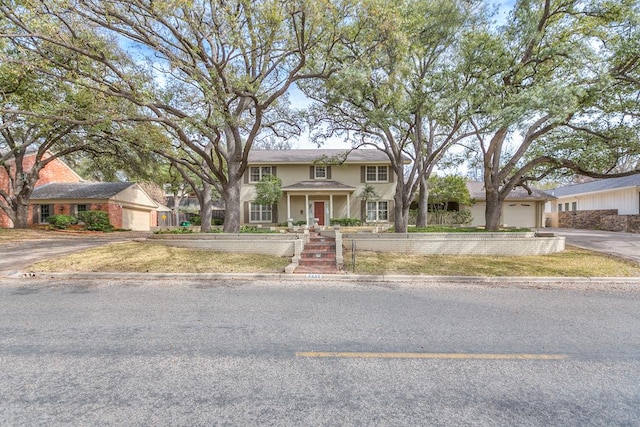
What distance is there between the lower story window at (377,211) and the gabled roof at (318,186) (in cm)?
221

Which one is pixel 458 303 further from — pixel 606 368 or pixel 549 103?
pixel 549 103

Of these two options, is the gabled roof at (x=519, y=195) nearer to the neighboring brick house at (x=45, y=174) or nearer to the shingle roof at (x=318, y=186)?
the shingle roof at (x=318, y=186)

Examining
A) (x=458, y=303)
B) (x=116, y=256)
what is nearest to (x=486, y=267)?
(x=458, y=303)

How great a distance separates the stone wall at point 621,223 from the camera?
2124cm

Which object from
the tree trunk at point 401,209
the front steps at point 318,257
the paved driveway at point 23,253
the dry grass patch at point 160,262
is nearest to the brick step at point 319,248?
the front steps at point 318,257

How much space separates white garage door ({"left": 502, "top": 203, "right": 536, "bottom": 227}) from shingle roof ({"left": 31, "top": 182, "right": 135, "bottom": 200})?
34483mm

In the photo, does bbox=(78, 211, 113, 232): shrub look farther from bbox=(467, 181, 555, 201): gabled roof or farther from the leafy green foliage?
bbox=(467, 181, 555, 201): gabled roof

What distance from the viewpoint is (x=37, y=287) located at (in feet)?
25.1

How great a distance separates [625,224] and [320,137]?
22.3 m

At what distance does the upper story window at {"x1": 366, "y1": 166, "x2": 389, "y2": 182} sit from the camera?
23.1 metres

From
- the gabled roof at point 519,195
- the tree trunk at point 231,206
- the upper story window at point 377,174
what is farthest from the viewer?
the gabled roof at point 519,195

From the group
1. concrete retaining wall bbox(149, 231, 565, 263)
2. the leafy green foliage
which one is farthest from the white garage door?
the leafy green foliage

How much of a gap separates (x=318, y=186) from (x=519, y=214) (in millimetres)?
19463

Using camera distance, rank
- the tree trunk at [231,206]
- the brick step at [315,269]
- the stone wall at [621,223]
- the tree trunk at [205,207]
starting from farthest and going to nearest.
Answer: the stone wall at [621,223], the tree trunk at [205,207], the tree trunk at [231,206], the brick step at [315,269]
